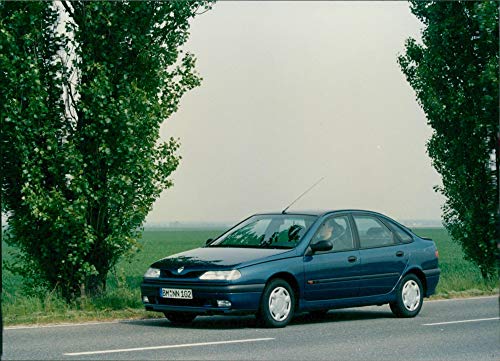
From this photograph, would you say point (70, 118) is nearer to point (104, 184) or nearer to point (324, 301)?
point (104, 184)

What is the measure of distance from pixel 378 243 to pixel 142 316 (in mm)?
3907

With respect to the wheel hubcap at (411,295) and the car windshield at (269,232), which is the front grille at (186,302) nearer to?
the car windshield at (269,232)

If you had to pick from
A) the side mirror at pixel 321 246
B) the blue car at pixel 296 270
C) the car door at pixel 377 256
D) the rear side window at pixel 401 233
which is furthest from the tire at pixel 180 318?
the rear side window at pixel 401 233

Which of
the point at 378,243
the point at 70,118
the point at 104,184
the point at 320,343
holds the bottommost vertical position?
the point at 320,343

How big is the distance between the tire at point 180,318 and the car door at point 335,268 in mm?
1741

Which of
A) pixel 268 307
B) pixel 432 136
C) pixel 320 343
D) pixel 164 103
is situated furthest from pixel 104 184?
pixel 432 136

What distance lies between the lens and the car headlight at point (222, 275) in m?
13.3

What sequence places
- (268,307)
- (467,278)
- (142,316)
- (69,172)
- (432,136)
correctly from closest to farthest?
(268,307) < (142,316) < (69,172) < (467,278) < (432,136)

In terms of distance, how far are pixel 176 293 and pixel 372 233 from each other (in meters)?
3.69

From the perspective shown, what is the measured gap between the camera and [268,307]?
13578 millimetres

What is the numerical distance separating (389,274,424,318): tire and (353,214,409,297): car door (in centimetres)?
21

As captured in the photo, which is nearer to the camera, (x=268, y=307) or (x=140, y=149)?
(x=268, y=307)

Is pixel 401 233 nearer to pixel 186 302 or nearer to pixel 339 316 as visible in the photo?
pixel 339 316

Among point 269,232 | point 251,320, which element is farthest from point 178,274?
point 269,232
